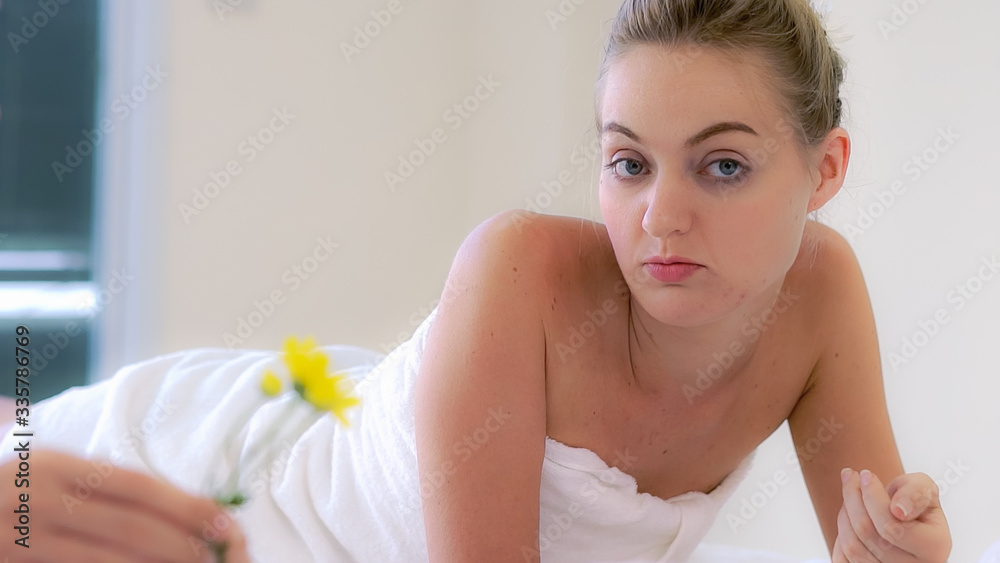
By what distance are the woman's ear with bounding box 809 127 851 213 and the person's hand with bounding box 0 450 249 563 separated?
0.73 metres

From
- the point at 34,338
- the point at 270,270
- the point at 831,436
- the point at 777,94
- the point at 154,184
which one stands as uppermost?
the point at 777,94

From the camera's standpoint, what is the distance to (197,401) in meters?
1.04

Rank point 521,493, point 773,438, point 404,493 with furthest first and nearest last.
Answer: point 773,438, point 404,493, point 521,493

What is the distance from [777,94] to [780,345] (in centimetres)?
32

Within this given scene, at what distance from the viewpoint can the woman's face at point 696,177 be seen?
2.38 feet

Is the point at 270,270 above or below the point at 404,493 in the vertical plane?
below

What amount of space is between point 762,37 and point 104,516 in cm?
68

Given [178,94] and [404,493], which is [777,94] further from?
[178,94]

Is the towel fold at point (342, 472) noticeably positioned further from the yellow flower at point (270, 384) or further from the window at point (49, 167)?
the window at point (49, 167)

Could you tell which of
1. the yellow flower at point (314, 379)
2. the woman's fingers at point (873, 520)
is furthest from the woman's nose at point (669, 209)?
the yellow flower at point (314, 379)

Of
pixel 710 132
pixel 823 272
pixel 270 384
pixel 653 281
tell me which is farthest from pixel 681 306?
pixel 270 384

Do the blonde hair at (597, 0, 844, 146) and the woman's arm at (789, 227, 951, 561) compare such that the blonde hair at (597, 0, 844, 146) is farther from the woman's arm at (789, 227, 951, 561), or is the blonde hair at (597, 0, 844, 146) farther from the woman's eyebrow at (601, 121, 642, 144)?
Answer: the woman's arm at (789, 227, 951, 561)

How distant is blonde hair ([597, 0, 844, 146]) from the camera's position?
75cm

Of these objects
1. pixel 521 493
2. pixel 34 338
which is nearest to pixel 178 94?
pixel 34 338
